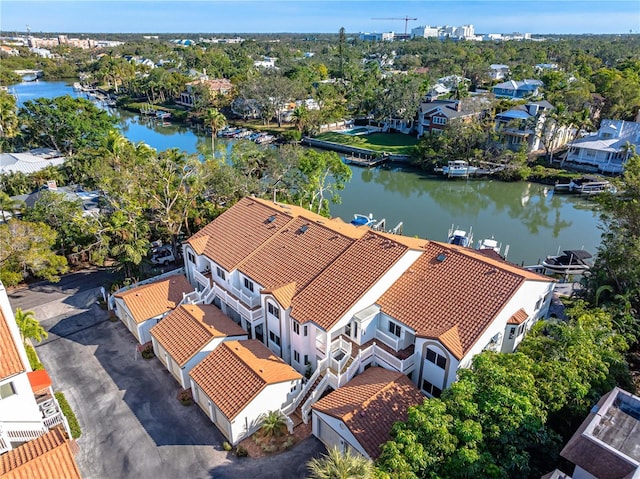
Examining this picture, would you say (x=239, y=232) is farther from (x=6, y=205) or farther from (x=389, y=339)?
(x=6, y=205)

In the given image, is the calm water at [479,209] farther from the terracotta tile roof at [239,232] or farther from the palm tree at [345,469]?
the palm tree at [345,469]

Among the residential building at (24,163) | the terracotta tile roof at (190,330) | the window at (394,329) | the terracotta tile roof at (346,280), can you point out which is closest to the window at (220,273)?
the terracotta tile roof at (190,330)

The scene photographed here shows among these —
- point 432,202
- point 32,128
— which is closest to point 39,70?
point 32,128

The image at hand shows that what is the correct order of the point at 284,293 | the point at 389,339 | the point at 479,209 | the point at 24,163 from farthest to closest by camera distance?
1. the point at 479,209
2. the point at 24,163
3. the point at 284,293
4. the point at 389,339

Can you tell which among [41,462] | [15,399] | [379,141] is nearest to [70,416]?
[15,399]

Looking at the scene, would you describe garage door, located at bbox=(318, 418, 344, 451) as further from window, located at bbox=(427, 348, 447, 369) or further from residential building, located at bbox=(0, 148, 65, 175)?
residential building, located at bbox=(0, 148, 65, 175)

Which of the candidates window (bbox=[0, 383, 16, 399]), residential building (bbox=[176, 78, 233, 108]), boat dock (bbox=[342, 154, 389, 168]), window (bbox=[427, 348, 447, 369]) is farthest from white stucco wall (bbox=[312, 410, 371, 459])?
residential building (bbox=[176, 78, 233, 108])

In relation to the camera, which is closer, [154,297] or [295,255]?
[295,255]

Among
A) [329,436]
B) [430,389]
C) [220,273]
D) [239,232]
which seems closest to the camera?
[329,436]
